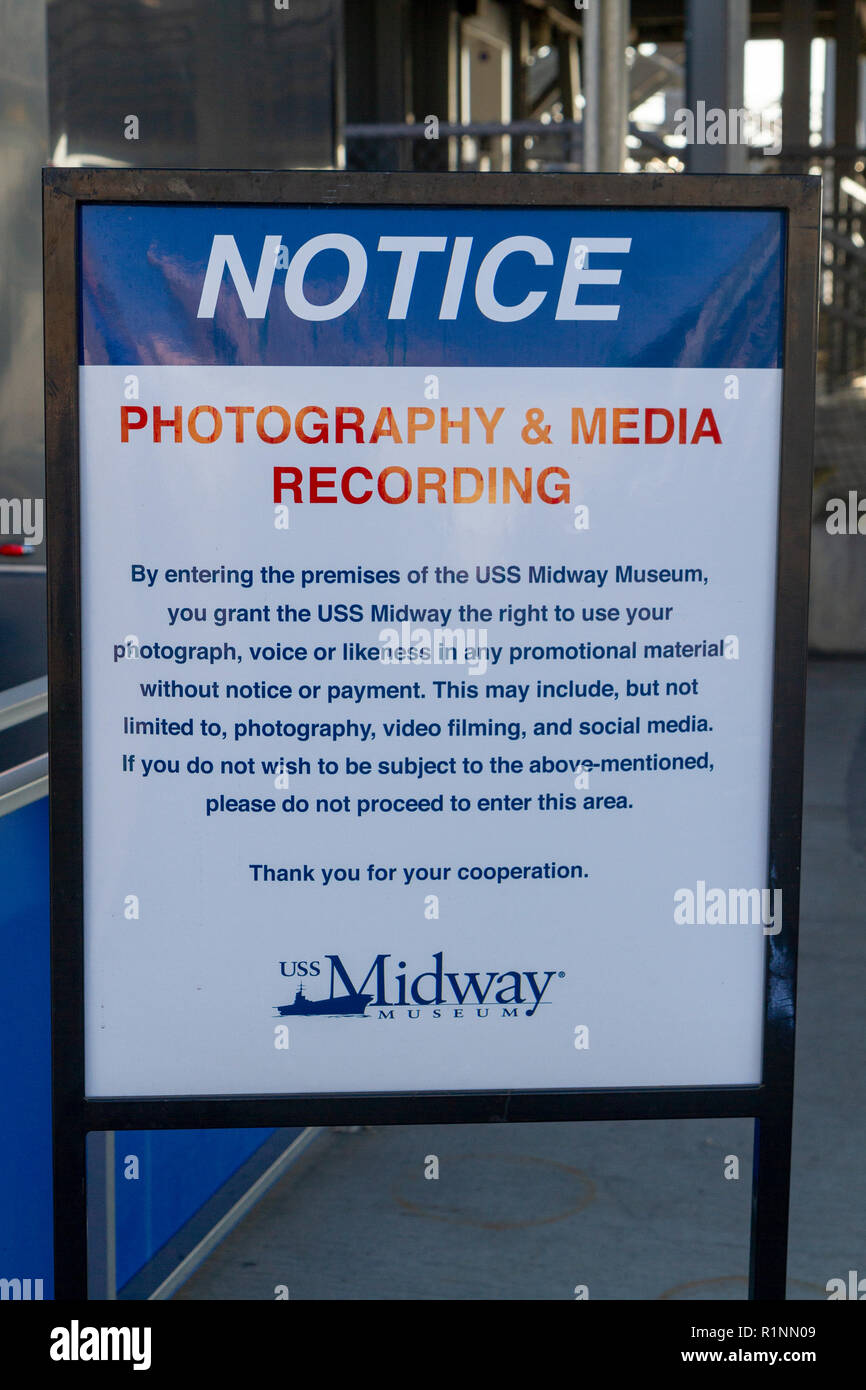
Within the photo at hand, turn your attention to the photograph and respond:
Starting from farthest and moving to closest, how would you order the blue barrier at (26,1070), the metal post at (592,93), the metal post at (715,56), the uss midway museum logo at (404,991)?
the metal post at (715,56) → the metal post at (592,93) → the blue barrier at (26,1070) → the uss midway museum logo at (404,991)

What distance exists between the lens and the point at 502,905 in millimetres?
2217

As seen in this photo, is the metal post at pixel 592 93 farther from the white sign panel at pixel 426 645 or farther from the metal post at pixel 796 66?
the metal post at pixel 796 66

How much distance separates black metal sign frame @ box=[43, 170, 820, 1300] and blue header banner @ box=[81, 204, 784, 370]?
24 millimetres

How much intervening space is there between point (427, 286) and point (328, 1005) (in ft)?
3.28

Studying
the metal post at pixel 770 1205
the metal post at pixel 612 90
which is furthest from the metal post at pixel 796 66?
the metal post at pixel 770 1205

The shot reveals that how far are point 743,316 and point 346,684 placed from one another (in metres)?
0.74

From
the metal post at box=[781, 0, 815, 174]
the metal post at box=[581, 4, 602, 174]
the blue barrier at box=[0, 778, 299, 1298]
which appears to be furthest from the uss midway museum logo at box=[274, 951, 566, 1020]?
the metal post at box=[781, 0, 815, 174]

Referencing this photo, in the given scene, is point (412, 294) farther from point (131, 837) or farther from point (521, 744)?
point (131, 837)

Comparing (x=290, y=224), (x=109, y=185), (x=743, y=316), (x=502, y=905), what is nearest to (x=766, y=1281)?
(x=502, y=905)

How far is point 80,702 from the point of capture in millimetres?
→ 2129

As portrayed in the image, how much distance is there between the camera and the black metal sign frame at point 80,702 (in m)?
2.06

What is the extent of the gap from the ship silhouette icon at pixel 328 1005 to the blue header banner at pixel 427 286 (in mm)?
875

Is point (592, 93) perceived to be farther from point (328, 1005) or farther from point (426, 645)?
point (328, 1005)

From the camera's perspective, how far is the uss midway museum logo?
220 cm
